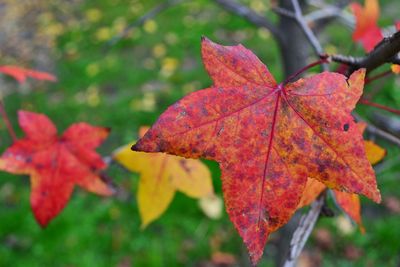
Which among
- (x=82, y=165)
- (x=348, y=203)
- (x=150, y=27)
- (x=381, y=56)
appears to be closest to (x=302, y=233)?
(x=348, y=203)

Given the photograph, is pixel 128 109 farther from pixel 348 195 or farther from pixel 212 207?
pixel 348 195

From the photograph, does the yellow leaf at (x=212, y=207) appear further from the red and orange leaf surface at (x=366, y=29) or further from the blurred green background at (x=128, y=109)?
the red and orange leaf surface at (x=366, y=29)

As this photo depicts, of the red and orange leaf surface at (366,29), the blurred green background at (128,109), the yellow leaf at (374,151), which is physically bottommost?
the blurred green background at (128,109)

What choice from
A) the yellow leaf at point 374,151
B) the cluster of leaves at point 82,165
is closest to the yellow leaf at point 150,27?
the cluster of leaves at point 82,165

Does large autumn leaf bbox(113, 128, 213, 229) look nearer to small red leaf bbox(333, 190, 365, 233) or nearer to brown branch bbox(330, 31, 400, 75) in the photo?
small red leaf bbox(333, 190, 365, 233)

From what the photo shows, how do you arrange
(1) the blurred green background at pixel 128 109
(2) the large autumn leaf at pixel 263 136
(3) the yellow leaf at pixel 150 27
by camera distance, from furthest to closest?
(3) the yellow leaf at pixel 150 27
(1) the blurred green background at pixel 128 109
(2) the large autumn leaf at pixel 263 136

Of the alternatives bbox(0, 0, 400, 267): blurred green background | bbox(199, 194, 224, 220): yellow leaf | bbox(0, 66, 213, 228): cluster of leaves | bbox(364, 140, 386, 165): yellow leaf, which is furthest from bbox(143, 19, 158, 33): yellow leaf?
bbox(364, 140, 386, 165): yellow leaf

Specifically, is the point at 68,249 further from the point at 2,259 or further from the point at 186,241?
the point at 186,241
